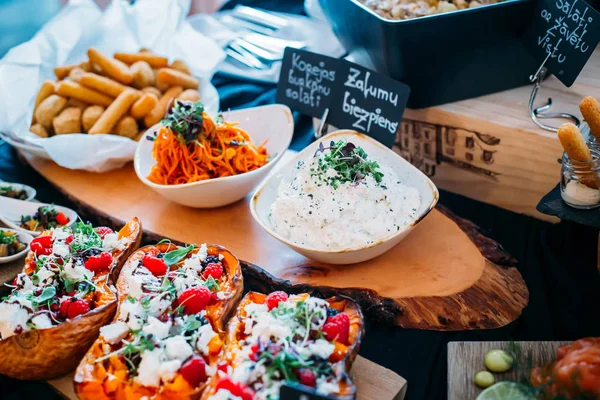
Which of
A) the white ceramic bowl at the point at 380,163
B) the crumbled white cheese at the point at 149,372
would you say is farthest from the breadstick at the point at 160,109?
the crumbled white cheese at the point at 149,372

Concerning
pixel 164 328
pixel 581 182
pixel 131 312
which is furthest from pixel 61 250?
pixel 581 182

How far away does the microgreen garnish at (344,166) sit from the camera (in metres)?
1.79

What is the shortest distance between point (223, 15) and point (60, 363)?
2322 millimetres

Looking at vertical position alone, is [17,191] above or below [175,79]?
below

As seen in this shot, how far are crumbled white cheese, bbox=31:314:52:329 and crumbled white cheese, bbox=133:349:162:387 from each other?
0.98 ft

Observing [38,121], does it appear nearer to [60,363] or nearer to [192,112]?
[192,112]

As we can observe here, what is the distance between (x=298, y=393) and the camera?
1.19 meters

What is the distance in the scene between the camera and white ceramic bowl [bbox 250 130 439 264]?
67.4 inches

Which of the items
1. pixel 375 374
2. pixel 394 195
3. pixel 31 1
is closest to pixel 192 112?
pixel 394 195

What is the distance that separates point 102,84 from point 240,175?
863mm

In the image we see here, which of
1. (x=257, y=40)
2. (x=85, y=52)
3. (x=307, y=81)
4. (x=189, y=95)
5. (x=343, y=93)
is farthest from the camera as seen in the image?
(x=257, y=40)

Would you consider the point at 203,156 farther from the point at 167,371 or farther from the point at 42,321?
the point at 167,371

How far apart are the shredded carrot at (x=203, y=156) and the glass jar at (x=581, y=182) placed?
38.3 inches

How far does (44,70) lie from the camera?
2.70 m
